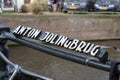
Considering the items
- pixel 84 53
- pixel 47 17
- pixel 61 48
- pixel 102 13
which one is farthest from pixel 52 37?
pixel 102 13

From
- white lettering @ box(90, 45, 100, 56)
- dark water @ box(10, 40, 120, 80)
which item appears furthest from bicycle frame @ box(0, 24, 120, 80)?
dark water @ box(10, 40, 120, 80)

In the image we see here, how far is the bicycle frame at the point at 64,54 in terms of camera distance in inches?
57.4

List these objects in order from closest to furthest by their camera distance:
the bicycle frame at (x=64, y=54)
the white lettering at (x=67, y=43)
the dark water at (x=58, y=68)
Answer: the bicycle frame at (x=64, y=54) → the white lettering at (x=67, y=43) → the dark water at (x=58, y=68)

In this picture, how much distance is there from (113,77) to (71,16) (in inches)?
773

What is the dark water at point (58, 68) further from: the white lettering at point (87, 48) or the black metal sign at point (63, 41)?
the white lettering at point (87, 48)

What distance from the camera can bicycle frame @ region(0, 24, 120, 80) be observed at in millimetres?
1458

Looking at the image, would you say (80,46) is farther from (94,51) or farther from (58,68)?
(58,68)

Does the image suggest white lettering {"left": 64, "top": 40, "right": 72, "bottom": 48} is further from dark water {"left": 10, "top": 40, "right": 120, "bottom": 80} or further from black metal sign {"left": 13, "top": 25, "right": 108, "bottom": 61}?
dark water {"left": 10, "top": 40, "right": 120, "bottom": 80}

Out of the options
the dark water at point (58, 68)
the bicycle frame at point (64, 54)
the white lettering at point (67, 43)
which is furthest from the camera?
the dark water at point (58, 68)

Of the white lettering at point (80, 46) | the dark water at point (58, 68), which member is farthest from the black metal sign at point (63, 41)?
the dark water at point (58, 68)

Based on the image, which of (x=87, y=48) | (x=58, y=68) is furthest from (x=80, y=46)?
(x=58, y=68)

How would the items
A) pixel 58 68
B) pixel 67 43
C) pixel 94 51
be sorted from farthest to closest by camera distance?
pixel 58 68, pixel 67 43, pixel 94 51

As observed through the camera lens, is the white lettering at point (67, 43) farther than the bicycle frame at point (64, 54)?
Yes

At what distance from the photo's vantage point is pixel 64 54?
1.61m
